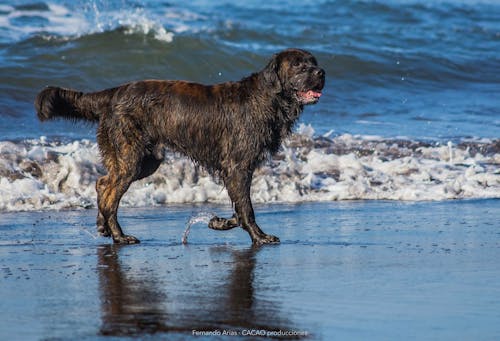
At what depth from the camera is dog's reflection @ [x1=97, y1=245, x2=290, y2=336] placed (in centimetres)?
555

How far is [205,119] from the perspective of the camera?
27.9ft

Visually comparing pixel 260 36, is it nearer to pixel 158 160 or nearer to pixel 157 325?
pixel 158 160

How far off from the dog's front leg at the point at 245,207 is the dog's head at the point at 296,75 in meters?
→ 0.73

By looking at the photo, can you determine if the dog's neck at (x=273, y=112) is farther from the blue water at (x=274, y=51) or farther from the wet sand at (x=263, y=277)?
the blue water at (x=274, y=51)

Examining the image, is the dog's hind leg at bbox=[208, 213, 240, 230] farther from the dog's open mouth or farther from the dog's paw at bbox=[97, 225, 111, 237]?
the dog's open mouth

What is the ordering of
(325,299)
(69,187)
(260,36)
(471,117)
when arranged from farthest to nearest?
1. (260,36)
2. (471,117)
3. (69,187)
4. (325,299)

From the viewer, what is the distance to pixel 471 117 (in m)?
16.5

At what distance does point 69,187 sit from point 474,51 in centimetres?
1432

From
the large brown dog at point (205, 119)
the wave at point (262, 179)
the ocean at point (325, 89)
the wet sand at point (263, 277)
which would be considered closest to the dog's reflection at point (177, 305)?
the wet sand at point (263, 277)

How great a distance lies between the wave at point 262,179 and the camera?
10.7 meters

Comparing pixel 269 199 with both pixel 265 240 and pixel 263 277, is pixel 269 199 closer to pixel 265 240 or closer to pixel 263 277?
pixel 265 240

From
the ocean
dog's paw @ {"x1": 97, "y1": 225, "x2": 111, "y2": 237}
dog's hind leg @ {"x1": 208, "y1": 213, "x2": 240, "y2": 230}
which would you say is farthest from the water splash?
the ocean

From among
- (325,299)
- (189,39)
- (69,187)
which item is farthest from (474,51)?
(325,299)

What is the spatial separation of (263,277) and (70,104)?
258 cm
